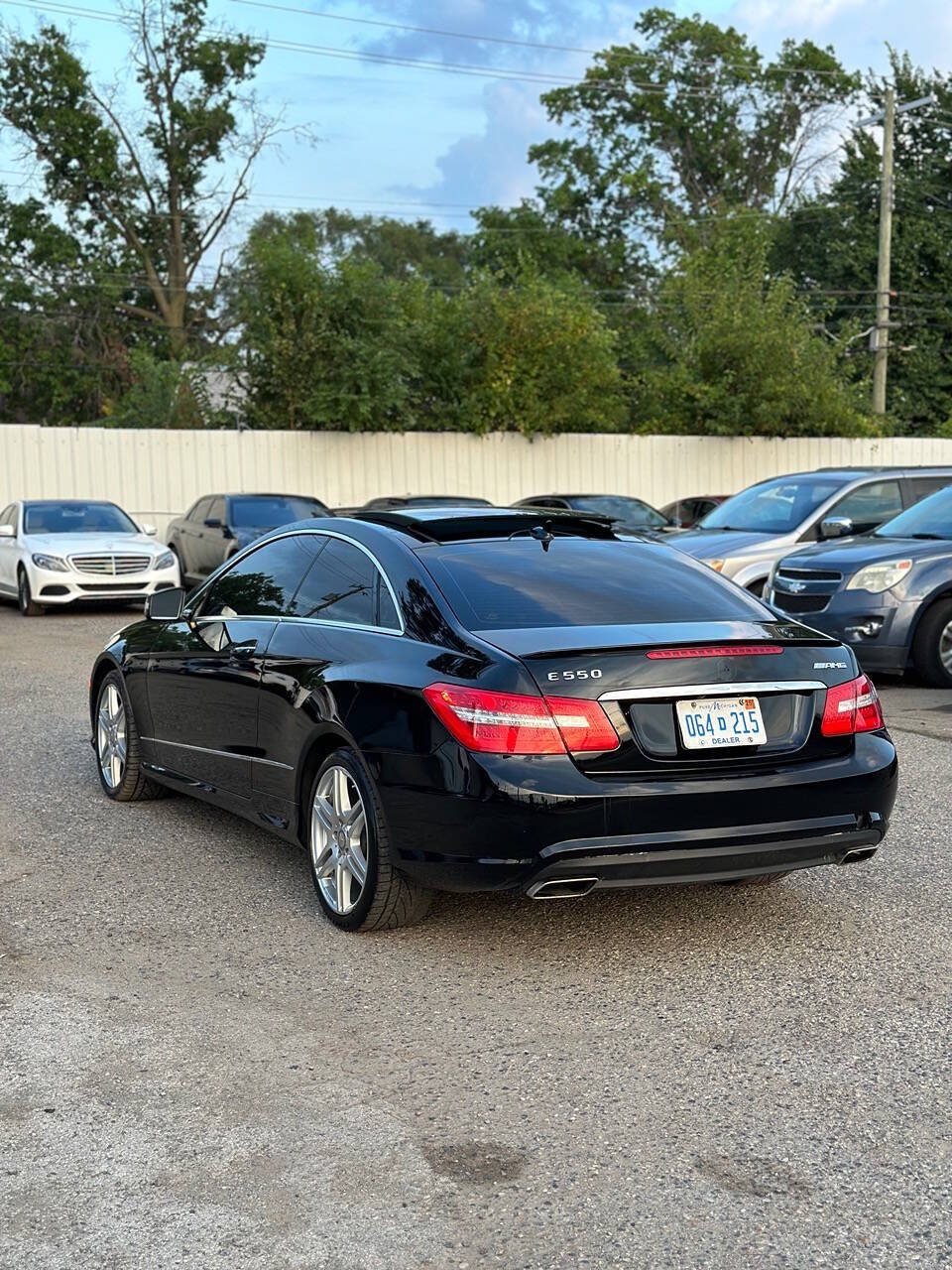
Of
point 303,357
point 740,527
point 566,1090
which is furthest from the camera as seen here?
point 303,357

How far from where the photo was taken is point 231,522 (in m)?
21.2

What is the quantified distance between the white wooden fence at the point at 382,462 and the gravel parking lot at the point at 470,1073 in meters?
21.7

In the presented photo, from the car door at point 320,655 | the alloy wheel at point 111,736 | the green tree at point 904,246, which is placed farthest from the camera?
the green tree at point 904,246

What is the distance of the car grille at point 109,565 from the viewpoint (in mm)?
18875

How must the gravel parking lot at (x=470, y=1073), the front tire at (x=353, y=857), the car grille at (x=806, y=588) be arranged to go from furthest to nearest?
the car grille at (x=806, y=588)
the front tire at (x=353, y=857)
the gravel parking lot at (x=470, y=1073)

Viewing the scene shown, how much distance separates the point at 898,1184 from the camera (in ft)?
11.7

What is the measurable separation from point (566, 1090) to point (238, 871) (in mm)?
2682

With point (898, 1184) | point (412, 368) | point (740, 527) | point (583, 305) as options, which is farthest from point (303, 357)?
point (898, 1184)

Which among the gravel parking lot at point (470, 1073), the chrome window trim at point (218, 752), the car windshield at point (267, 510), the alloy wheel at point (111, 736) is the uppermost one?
the car windshield at point (267, 510)

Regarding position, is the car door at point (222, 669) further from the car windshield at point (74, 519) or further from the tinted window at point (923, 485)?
the car windshield at point (74, 519)

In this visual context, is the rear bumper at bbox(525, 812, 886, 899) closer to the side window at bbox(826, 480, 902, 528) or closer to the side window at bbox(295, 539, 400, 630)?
the side window at bbox(295, 539, 400, 630)

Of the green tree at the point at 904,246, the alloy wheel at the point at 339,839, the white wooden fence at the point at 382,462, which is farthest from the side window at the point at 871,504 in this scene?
the green tree at the point at 904,246

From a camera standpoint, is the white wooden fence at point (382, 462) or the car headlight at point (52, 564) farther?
the white wooden fence at point (382, 462)

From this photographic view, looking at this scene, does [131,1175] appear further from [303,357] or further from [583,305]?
[583,305]
